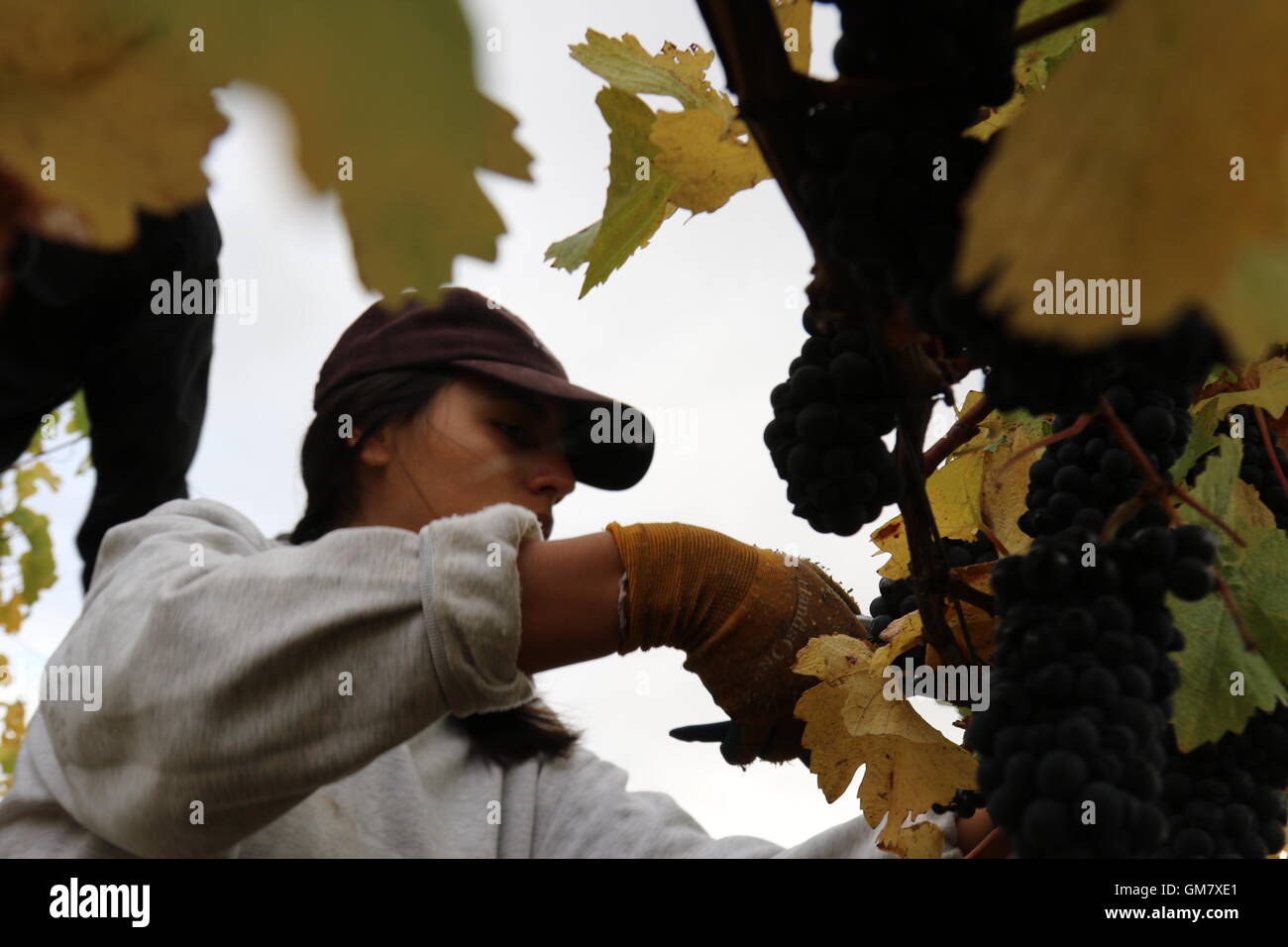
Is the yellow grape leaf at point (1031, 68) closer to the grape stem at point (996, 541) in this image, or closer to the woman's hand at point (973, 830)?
the grape stem at point (996, 541)

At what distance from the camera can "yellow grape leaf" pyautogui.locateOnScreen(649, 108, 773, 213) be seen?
2.25 feet

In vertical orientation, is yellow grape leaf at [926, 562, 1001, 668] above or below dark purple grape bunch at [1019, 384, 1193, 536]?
below

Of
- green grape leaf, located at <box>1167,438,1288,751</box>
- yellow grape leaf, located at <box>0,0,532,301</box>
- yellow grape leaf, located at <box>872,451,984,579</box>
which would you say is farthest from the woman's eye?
yellow grape leaf, located at <box>0,0,532,301</box>

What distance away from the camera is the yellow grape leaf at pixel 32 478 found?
2.80 metres

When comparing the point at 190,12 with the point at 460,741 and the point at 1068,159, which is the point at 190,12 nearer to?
the point at 1068,159

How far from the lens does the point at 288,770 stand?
2.76 ft

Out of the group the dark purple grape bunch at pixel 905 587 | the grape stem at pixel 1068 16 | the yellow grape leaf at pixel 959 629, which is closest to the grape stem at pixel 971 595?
the yellow grape leaf at pixel 959 629

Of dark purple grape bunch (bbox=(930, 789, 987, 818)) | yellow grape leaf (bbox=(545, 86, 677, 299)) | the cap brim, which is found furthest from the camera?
the cap brim

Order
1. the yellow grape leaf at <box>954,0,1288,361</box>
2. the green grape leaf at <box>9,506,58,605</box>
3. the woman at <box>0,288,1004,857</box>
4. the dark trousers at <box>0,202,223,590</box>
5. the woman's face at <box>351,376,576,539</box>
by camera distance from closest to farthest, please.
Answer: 1. the yellow grape leaf at <box>954,0,1288,361</box>
2. the dark trousers at <box>0,202,223,590</box>
3. the woman at <box>0,288,1004,857</box>
4. the woman's face at <box>351,376,576,539</box>
5. the green grape leaf at <box>9,506,58,605</box>

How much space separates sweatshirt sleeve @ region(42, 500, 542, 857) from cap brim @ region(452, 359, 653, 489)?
73 cm

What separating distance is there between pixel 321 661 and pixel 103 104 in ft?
2.10

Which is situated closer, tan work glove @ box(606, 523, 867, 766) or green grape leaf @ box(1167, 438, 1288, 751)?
green grape leaf @ box(1167, 438, 1288, 751)

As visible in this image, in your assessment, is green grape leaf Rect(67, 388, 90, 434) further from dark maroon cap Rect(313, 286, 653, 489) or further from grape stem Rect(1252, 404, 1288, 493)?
grape stem Rect(1252, 404, 1288, 493)

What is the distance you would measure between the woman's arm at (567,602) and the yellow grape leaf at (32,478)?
2280 mm
